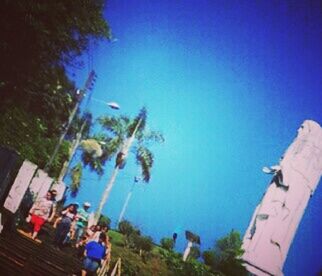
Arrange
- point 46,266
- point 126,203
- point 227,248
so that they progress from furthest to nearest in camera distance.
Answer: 1. point 126,203
2. point 227,248
3. point 46,266

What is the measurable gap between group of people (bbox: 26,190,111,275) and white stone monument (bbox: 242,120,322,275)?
80.3 ft

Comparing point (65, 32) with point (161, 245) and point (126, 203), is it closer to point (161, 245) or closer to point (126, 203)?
point (161, 245)

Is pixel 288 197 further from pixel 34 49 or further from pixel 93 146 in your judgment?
pixel 34 49

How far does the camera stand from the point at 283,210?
124 feet

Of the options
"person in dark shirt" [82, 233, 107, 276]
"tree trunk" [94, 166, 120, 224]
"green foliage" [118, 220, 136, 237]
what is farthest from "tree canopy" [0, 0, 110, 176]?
"green foliage" [118, 220, 136, 237]

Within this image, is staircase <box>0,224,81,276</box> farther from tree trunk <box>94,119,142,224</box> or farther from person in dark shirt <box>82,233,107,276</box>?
tree trunk <box>94,119,142,224</box>

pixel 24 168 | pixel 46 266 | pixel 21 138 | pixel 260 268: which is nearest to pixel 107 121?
pixel 260 268

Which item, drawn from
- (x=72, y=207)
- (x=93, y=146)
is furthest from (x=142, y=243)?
(x=72, y=207)

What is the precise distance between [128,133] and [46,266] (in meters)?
27.9

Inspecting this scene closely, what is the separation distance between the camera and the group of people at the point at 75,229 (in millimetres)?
11320

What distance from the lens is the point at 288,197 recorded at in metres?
37.9

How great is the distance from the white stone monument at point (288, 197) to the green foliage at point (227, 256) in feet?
7.72

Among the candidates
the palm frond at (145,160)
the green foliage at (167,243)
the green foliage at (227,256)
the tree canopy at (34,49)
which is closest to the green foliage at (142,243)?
the green foliage at (227,256)

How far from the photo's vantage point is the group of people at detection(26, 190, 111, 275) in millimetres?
11320
